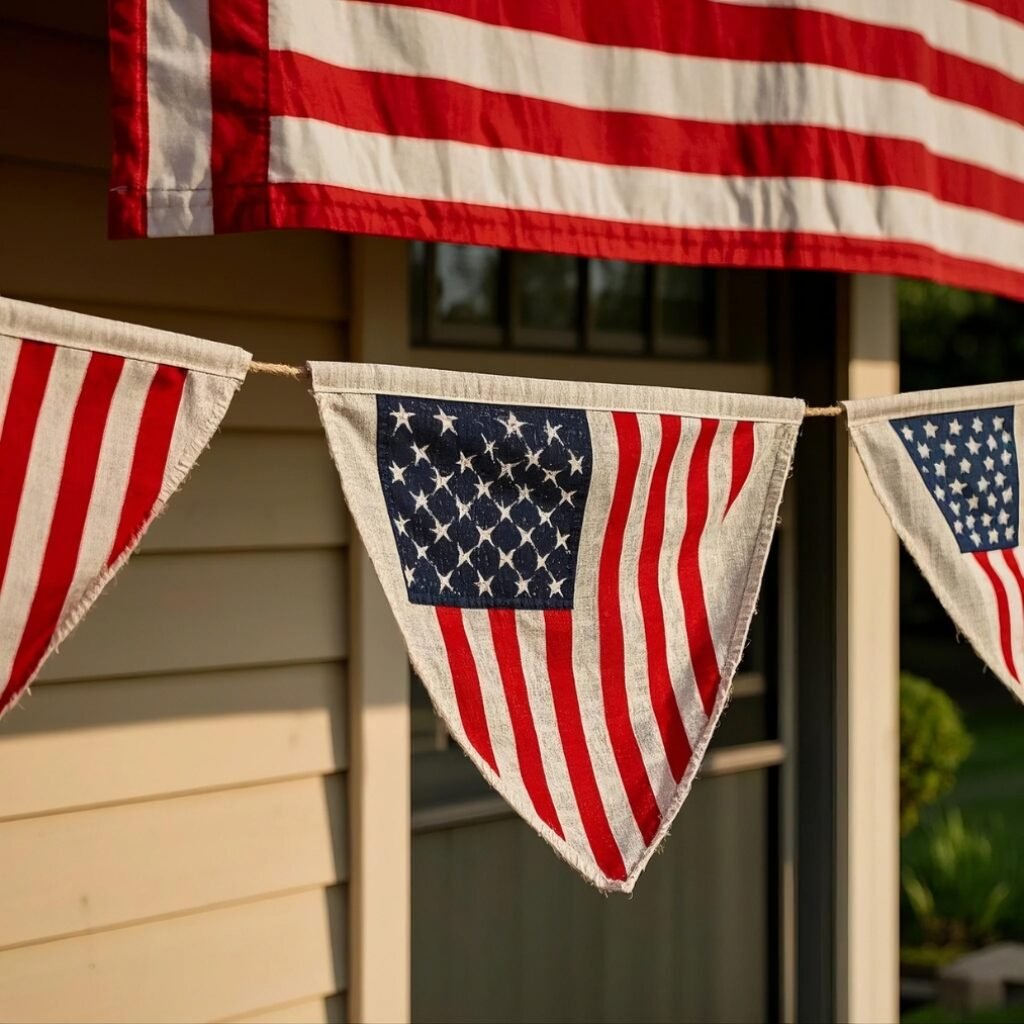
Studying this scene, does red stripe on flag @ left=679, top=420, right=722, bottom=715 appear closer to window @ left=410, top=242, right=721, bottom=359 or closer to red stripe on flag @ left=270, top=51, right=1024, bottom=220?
red stripe on flag @ left=270, top=51, right=1024, bottom=220

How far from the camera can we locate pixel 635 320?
3.16 metres

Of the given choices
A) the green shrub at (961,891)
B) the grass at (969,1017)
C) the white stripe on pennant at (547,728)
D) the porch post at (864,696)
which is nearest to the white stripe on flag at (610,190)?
the porch post at (864,696)

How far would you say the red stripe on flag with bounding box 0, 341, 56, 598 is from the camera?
1.43 metres

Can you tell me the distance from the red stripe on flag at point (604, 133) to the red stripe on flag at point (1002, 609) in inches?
25.1

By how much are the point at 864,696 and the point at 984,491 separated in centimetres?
92

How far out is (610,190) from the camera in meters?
2.05

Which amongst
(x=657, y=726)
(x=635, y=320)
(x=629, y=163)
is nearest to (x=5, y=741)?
(x=657, y=726)

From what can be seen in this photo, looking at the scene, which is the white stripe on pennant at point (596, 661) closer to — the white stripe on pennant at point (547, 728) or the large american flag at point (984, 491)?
the white stripe on pennant at point (547, 728)

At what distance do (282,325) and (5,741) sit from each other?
79 centimetres

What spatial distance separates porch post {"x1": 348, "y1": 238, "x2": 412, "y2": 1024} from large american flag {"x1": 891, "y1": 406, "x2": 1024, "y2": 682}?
89 cm

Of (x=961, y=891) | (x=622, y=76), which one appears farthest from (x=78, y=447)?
(x=961, y=891)

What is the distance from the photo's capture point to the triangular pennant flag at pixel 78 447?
1438mm

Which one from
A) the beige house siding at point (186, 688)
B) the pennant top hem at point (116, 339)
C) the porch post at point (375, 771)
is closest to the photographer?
the pennant top hem at point (116, 339)

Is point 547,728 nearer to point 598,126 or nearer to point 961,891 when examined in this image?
point 598,126
